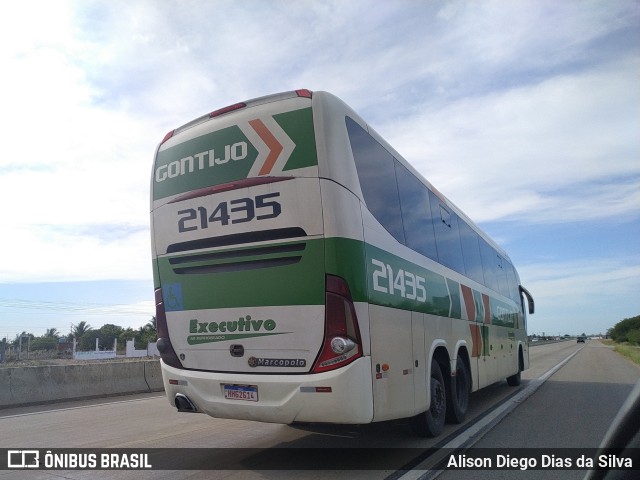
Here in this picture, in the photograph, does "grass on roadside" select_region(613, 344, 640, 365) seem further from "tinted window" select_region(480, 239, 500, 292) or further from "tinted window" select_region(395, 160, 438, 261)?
"tinted window" select_region(395, 160, 438, 261)

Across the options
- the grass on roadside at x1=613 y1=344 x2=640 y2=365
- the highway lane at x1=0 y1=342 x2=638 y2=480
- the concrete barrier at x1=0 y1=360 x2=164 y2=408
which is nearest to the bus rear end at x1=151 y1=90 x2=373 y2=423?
the highway lane at x1=0 y1=342 x2=638 y2=480

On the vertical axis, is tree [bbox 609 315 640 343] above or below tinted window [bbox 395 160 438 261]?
below

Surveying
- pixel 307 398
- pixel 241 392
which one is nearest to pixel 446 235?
pixel 307 398

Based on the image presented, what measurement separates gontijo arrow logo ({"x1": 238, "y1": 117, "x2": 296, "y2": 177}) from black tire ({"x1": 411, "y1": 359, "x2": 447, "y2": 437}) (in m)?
3.58

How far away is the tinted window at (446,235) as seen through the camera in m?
8.11

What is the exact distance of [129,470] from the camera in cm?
552

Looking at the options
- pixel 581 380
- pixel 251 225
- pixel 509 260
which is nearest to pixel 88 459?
pixel 251 225

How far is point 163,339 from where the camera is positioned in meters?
6.17

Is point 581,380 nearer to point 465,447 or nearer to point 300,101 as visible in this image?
point 465,447

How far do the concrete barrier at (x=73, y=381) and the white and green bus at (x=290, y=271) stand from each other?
6.61 meters

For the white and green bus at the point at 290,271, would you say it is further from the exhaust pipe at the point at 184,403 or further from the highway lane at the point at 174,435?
the highway lane at the point at 174,435

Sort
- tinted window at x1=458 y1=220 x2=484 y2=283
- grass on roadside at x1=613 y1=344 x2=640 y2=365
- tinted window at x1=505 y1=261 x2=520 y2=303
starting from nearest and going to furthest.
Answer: tinted window at x1=458 y1=220 x2=484 y2=283 → tinted window at x1=505 y1=261 x2=520 y2=303 → grass on roadside at x1=613 y1=344 x2=640 y2=365

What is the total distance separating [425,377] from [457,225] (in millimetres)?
3927

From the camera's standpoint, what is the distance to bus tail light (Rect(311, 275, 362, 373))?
4.91 m
